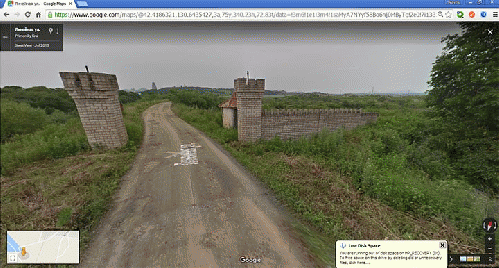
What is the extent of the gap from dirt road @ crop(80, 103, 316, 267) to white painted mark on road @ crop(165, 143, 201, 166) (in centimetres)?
69

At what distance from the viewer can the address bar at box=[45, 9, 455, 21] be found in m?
2.89

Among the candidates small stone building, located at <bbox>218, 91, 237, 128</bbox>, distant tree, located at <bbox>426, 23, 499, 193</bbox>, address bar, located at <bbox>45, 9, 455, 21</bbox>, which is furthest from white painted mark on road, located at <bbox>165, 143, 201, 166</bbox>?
distant tree, located at <bbox>426, 23, 499, 193</bbox>

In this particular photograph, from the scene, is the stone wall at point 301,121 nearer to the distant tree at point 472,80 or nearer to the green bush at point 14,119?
the distant tree at point 472,80

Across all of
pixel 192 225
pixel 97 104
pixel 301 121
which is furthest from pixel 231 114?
pixel 192 225

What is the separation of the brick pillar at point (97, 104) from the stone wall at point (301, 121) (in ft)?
19.6

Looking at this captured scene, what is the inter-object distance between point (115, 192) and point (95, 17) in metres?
3.71

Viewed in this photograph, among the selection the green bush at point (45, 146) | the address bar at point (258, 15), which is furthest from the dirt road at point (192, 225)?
the address bar at point (258, 15)

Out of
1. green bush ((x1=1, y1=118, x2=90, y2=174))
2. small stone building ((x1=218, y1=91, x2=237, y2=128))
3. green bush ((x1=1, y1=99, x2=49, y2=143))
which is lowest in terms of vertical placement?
green bush ((x1=1, y1=118, x2=90, y2=174))

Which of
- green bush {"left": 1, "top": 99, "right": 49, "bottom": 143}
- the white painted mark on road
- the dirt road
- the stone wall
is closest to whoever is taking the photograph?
the dirt road

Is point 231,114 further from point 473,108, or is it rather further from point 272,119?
point 473,108

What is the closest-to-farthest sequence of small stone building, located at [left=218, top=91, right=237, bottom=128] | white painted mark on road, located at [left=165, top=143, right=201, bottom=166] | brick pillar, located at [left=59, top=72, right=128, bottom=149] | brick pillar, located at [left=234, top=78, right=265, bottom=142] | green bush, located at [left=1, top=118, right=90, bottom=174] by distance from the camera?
green bush, located at [left=1, top=118, right=90, bottom=174] < brick pillar, located at [left=59, top=72, right=128, bottom=149] < white painted mark on road, located at [left=165, top=143, right=201, bottom=166] < brick pillar, located at [left=234, top=78, right=265, bottom=142] < small stone building, located at [left=218, top=91, right=237, bottom=128]

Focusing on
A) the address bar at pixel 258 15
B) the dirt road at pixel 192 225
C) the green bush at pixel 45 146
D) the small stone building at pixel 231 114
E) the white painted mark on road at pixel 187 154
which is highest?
the address bar at pixel 258 15

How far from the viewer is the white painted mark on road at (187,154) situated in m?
5.20

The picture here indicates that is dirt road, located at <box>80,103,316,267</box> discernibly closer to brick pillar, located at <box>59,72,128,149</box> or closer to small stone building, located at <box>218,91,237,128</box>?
brick pillar, located at <box>59,72,128,149</box>
